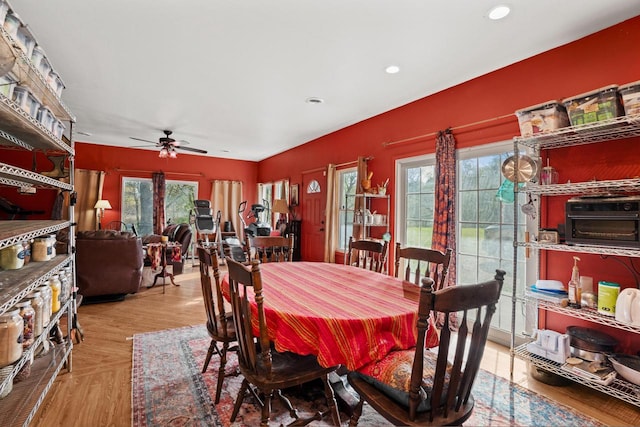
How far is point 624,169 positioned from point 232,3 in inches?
116

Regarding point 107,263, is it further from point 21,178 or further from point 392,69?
point 392,69

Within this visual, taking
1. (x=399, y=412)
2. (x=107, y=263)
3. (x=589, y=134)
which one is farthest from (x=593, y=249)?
(x=107, y=263)

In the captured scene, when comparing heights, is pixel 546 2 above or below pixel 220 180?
above

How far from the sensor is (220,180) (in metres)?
8.16

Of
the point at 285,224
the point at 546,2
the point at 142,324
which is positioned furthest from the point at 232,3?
the point at 285,224

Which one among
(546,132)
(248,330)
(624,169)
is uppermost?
(546,132)

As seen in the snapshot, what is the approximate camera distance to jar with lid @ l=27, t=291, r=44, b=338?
5.58ft

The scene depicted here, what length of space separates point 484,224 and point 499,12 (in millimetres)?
1864

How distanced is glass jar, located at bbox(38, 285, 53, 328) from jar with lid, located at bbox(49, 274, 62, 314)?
10 centimetres

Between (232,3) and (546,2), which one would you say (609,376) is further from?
(232,3)

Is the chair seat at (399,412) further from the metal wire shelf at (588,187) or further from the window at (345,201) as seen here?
the window at (345,201)

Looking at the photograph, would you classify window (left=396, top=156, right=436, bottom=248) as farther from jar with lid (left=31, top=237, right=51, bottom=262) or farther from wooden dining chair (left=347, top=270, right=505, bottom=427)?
jar with lid (left=31, top=237, right=51, bottom=262)

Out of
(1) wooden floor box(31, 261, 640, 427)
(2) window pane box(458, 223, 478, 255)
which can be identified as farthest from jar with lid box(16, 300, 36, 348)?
(2) window pane box(458, 223, 478, 255)

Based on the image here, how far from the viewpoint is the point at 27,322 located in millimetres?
1566
